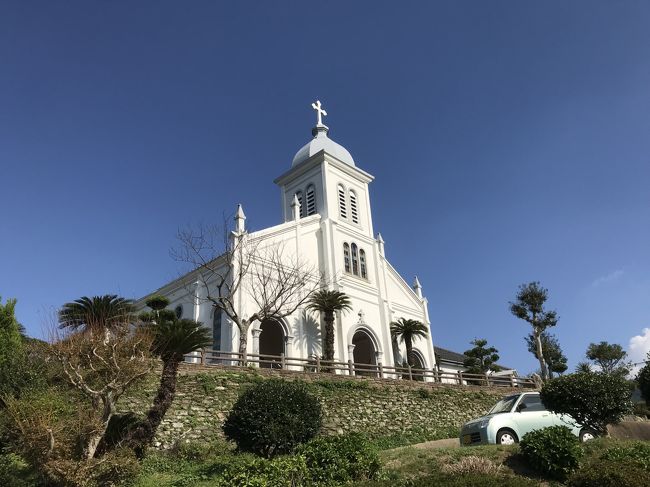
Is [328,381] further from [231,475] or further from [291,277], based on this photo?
[231,475]

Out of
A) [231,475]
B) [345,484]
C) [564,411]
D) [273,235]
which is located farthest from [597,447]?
[273,235]

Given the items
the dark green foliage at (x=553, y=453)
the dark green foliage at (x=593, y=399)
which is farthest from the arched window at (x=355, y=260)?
the dark green foliage at (x=553, y=453)

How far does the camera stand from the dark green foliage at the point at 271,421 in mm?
13094

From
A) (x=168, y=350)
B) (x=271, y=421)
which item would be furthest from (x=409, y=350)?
(x=271, y=421)

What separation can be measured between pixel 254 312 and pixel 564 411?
56.3 feet

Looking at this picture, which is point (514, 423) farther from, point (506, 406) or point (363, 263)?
point (363, 263)

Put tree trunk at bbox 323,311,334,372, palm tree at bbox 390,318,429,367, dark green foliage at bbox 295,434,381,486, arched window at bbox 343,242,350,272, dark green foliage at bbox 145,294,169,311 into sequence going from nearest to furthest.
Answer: dark green foliage at bbox 295,434,381,486
dark green foliage at bbox 145,294,169,311
tree trunk at bbox 323,311,334,372
palm tree at bbox 390,318,429,367
arched window at bbox 343,242,350,272

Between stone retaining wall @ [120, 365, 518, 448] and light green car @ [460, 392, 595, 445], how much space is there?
253 inches

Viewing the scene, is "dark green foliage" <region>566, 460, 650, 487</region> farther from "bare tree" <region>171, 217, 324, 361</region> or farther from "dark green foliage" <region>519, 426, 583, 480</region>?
"bare tree" <region>171, 217, 324, 361</region>

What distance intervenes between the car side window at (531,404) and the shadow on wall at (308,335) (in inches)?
589

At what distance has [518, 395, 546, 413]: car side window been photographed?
1522cm

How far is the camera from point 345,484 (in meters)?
9.86

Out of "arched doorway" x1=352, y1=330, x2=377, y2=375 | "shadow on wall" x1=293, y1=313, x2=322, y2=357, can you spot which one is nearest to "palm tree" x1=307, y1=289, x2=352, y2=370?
"shadow on wall" x1=293, y1=313, x2=322, y2=357

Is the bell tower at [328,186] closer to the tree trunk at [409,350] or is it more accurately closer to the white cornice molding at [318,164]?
the white cornice molding at [318,164]
